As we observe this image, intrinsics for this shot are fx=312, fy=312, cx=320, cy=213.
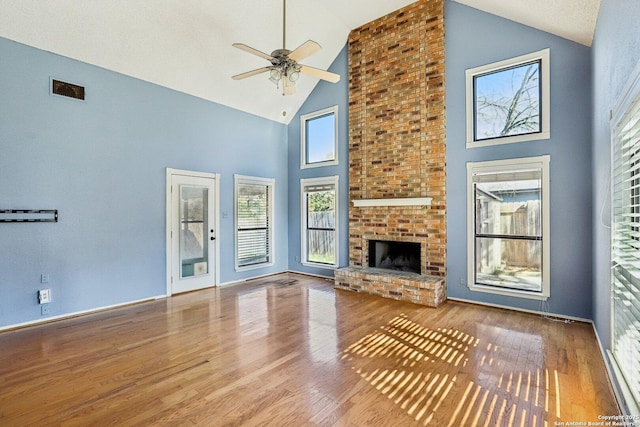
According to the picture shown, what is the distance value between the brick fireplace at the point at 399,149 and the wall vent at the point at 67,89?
4.22 meters

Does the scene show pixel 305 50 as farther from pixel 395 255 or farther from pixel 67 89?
pixel 395 255

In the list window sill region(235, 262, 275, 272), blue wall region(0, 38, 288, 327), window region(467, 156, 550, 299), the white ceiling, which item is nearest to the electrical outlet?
blue wall region(0, 38, 288, 327)

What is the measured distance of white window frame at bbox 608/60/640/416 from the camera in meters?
1.88

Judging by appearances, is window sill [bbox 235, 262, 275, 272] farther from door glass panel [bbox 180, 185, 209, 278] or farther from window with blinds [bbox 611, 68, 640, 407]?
window with blinds [bbox 611, 68, 640, 407]

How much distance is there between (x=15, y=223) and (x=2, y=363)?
1676 mm

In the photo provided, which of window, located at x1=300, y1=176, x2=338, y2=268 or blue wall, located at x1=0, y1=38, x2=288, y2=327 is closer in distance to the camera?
blue wall, located at x1=0, y1=38, x2=288, y2=327

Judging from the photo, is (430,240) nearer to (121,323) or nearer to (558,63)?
(558,63)

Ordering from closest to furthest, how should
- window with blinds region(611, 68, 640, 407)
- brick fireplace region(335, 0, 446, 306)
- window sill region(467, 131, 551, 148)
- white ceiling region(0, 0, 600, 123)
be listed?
window with blinds region(611, 68, 640, 407), white ceiling region(0, 0, 600, 123), window sill region(467, 131, 551, 148), brick fireplace region(335, 0, 446, 306)

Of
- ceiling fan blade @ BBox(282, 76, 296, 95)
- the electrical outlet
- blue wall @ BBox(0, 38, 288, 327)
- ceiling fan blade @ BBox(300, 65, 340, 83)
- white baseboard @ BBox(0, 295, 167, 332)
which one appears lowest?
white baseboard @ BBox(0, 295, 167, 332)

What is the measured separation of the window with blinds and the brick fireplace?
7.47 feet

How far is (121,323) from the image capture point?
3908 mm

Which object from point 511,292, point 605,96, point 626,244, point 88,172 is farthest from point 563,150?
point 88,172

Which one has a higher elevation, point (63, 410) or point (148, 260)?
point (148, 260)

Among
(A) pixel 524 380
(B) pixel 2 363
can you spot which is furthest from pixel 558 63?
(B) pixel 2 363
